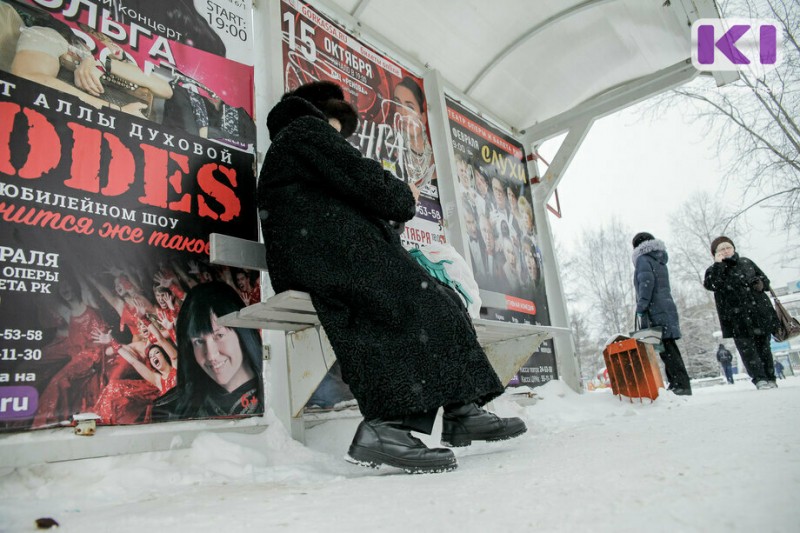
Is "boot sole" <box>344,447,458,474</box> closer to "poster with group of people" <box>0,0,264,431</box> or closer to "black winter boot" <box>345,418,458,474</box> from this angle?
"black winter boot" <box>345,418,458,474</box>

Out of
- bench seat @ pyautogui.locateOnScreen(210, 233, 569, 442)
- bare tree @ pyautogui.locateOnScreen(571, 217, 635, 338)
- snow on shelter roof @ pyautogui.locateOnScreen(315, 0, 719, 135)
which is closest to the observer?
bench seat @ pyautogui.locateOnScreen(210, 233, 569, 442)

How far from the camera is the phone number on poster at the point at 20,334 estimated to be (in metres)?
1.76

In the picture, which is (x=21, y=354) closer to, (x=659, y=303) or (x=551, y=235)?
(x=659, y=303)

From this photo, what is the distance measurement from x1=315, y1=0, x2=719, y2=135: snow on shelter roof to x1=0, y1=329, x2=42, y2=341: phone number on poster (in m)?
3.02

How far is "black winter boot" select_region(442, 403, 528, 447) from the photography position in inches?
76.3

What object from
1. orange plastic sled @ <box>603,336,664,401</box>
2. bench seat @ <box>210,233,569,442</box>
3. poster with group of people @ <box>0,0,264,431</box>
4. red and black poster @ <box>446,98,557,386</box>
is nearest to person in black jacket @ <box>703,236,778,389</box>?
orange plastic sled @ <box>603,336,664,401</box>

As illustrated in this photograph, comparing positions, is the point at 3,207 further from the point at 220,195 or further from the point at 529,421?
the point at 529,421

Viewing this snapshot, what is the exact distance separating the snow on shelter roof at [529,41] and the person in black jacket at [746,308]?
191 centimetres

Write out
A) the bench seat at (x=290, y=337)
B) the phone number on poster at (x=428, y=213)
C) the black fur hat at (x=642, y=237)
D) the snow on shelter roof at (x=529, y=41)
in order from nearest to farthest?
the bench seat at (x=290, y=337) < the phone number on poster at (x=428, y=213) < the snow on shelter roof at (x=529, y=41) < the black fur hat at (x=642, y=237)

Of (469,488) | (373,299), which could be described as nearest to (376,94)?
(373,299)

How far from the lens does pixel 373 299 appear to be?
1.75 m

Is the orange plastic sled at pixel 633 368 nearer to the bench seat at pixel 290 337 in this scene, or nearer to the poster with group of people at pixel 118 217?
the bench seat at pixel 290 337

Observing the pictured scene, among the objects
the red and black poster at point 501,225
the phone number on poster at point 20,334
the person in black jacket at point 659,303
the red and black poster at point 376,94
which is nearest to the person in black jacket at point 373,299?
the phone number on poster at point 20,334

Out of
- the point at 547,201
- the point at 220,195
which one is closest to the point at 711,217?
the point at 547,201
